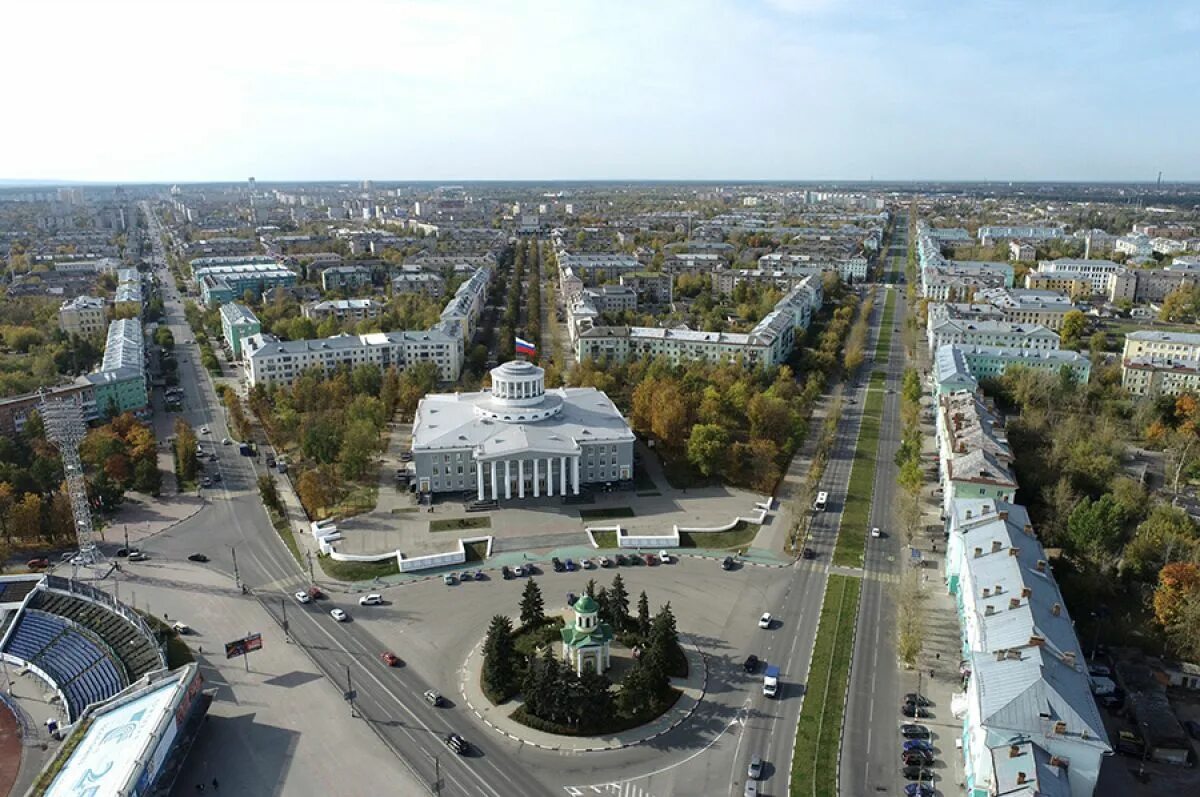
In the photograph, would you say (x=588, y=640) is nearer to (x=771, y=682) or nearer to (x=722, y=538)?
(x=771, y=682)

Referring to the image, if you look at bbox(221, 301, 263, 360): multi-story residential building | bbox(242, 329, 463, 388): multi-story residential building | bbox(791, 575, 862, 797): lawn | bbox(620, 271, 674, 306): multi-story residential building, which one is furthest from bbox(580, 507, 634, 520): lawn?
bbox(620, 271, 674, 306): multi-story residential building

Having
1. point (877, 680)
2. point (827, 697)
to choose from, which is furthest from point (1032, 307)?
point (827, 697)

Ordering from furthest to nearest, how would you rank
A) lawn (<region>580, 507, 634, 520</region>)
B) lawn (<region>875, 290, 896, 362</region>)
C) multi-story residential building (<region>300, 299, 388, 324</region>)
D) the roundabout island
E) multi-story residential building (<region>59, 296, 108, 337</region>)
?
multi-story residential building (<region>300, 299, 388, 324</region>)
multi-story residential building (<region>59, 296, 108, 337</region>)
lawn (<region>875, 290, 896, 362</region>)
lawn (<region>580, 507, 634, 520</region>)
the roundabout island

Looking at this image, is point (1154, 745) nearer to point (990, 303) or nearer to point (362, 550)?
point (362, 550)

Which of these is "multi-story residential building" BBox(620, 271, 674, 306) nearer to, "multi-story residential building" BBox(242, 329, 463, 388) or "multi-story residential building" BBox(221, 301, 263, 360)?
"multi-story residential building" BBox(242, 329, 463, 388)

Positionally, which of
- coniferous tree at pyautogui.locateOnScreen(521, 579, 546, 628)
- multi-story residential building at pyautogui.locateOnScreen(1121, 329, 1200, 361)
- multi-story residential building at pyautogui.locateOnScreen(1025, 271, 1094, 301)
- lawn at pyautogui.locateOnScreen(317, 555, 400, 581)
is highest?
multi-story residential building at pyautogui.locateOnScreen(1025, 271, 1094, 301)

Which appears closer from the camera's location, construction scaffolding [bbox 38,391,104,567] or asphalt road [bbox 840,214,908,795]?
asphalt road [bbox 840,214,908,795]
